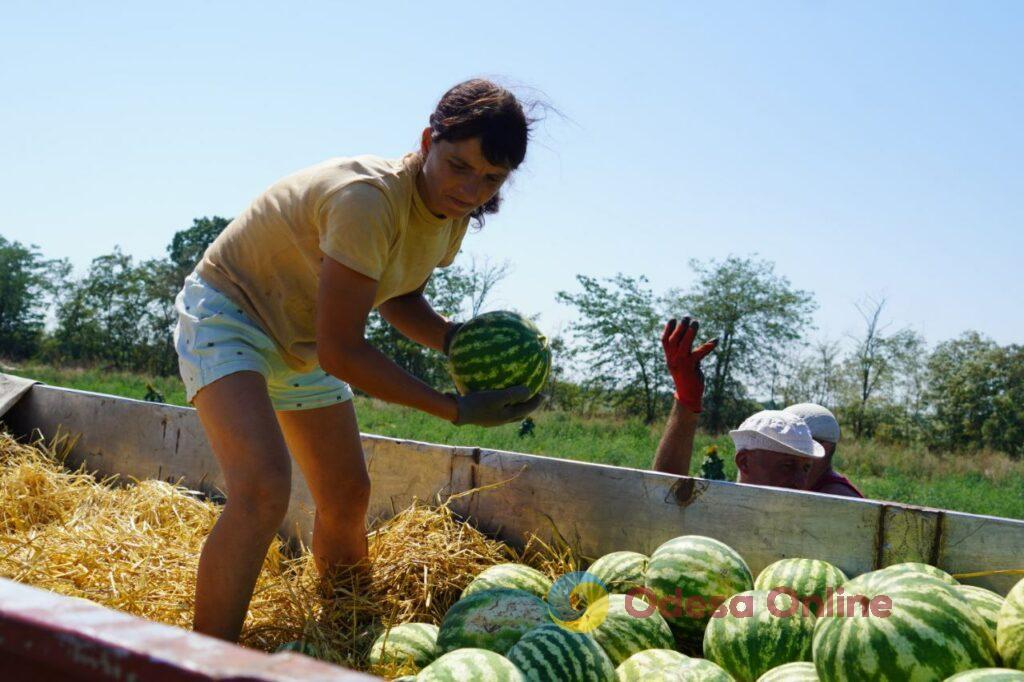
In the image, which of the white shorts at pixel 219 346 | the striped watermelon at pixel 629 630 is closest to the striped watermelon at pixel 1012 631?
the striped watermelon at pixel 629 630

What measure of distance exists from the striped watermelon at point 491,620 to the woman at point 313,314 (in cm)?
60

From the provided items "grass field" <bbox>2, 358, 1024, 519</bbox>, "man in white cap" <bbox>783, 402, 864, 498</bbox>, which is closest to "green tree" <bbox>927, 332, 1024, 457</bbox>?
"grass field" <bbox>2, 358, 1024, 519</bbox>

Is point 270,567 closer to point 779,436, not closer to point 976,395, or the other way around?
point 779,436

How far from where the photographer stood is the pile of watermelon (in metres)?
2.09

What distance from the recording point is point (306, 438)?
11.0 feet

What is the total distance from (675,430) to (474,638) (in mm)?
1699

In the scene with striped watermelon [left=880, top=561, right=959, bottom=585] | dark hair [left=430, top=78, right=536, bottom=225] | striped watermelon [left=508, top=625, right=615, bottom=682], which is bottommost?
striped watermelon [left=508, top=625, right=615, bottom=682]

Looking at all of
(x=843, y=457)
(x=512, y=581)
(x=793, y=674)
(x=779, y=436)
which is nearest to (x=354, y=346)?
(x=512, y=581)

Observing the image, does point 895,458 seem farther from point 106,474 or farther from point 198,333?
point 198,333

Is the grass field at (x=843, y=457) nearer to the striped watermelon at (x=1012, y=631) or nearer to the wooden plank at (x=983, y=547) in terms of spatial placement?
the wooden plank at (x=983, y=547)

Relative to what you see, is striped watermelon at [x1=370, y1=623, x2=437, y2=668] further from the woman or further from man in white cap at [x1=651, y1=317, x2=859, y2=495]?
man in white cap at [x1=651, y1=317, x2=859, y2=495]

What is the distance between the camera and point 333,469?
11.0 ft

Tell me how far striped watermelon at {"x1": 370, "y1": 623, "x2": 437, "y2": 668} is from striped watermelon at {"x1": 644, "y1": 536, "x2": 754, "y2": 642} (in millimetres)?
766

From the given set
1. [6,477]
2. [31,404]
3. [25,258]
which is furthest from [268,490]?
[25,258]
